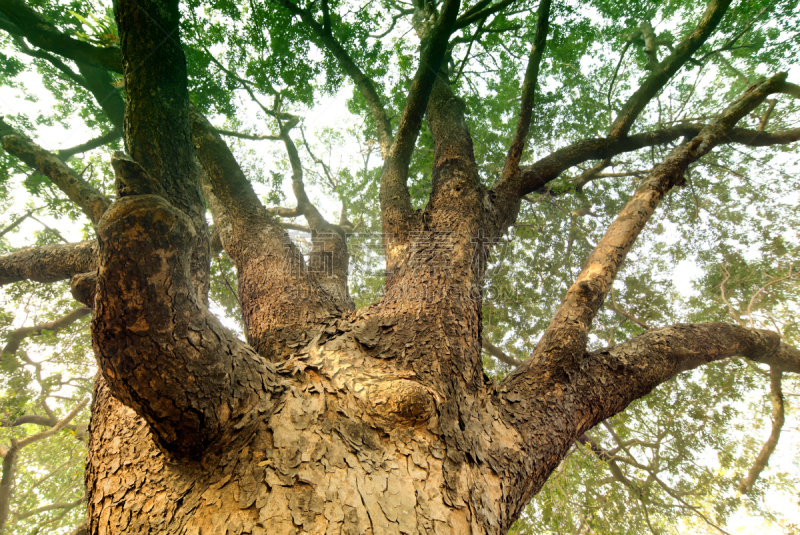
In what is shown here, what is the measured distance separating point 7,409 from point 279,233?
4815 mm

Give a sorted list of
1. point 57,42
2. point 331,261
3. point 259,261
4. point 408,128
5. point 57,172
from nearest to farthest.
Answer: point 57,172 < point 259,261 < point 408,128 < point 57,42 < point 331,261

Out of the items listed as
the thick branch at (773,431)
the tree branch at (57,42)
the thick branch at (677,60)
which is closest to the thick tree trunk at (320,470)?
the tree branch at (57,42)

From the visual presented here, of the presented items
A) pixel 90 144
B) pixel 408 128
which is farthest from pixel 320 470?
pixel 90 144

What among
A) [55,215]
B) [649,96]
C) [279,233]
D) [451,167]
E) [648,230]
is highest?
[648,230]

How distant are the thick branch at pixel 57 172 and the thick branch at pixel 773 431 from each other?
7336 mm

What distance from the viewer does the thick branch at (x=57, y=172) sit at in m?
2.56

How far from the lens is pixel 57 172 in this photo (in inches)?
105

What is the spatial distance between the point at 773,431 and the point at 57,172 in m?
8.65

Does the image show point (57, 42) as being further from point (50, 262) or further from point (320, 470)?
point (320, 470)

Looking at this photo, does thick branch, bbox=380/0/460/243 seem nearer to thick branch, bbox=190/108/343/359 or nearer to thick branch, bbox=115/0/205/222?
thick branch, bbox=190/108/343/359

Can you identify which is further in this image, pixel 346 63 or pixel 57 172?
pixel 346 63

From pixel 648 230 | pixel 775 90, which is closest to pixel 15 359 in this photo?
pixel 775 90

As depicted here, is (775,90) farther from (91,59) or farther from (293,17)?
(91,59)

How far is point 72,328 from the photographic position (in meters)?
5.90
